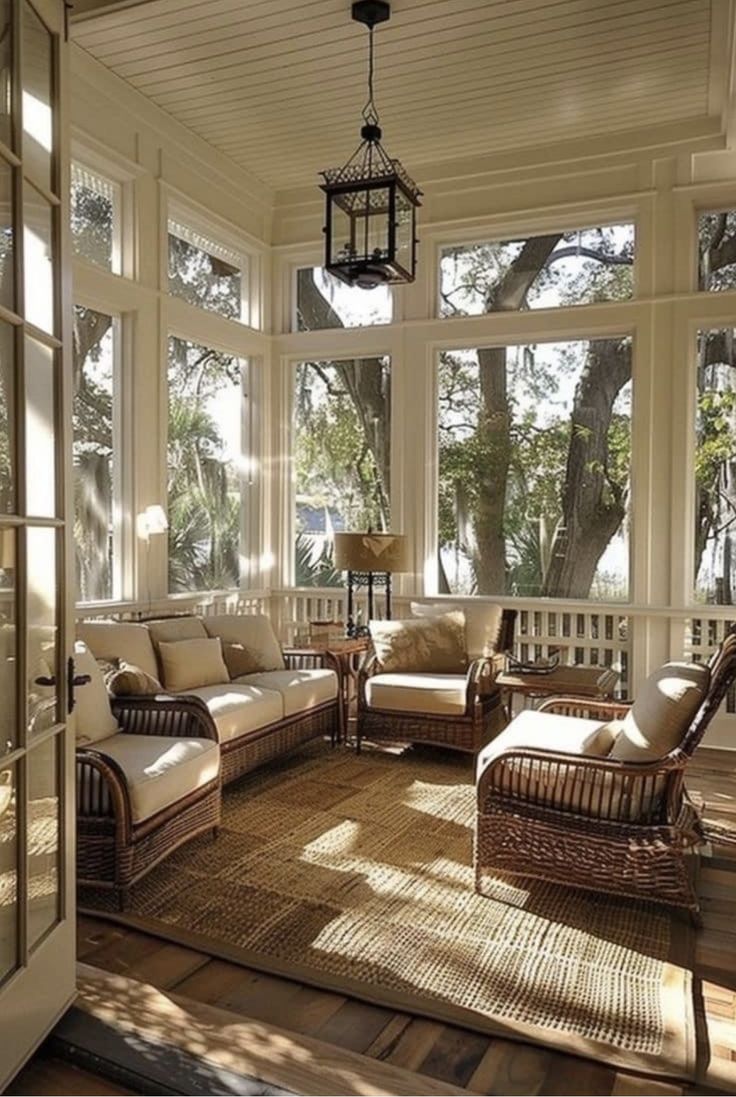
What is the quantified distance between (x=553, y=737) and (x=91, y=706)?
6.31ft

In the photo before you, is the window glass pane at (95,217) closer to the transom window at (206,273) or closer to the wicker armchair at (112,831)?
the transom window at (206,273)

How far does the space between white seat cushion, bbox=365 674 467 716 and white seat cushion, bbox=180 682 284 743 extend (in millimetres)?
684

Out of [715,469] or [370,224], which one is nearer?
[370,224]

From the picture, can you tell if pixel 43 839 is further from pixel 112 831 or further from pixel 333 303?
pixel 333 303

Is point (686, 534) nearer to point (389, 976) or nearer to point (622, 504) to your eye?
point (622, 504)

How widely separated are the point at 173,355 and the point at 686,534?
369cm

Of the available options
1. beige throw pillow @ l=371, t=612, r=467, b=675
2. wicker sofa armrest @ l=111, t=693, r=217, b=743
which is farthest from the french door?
beige throw pillow @ l=371, t=612, r=467, b=675

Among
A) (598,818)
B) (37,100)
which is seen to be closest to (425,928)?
(598,818)

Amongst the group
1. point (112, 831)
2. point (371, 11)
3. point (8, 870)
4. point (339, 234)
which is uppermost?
point (371, 11)

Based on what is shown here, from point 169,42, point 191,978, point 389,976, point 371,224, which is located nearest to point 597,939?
point 389,976

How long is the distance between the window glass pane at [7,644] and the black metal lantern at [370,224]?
2.50m

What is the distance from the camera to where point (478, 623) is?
5.30 metres

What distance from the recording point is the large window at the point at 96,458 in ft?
16.0

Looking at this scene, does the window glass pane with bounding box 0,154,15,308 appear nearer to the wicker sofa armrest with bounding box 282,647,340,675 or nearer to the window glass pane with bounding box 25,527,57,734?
the window glass pane with bounding box 25,527,57,734
